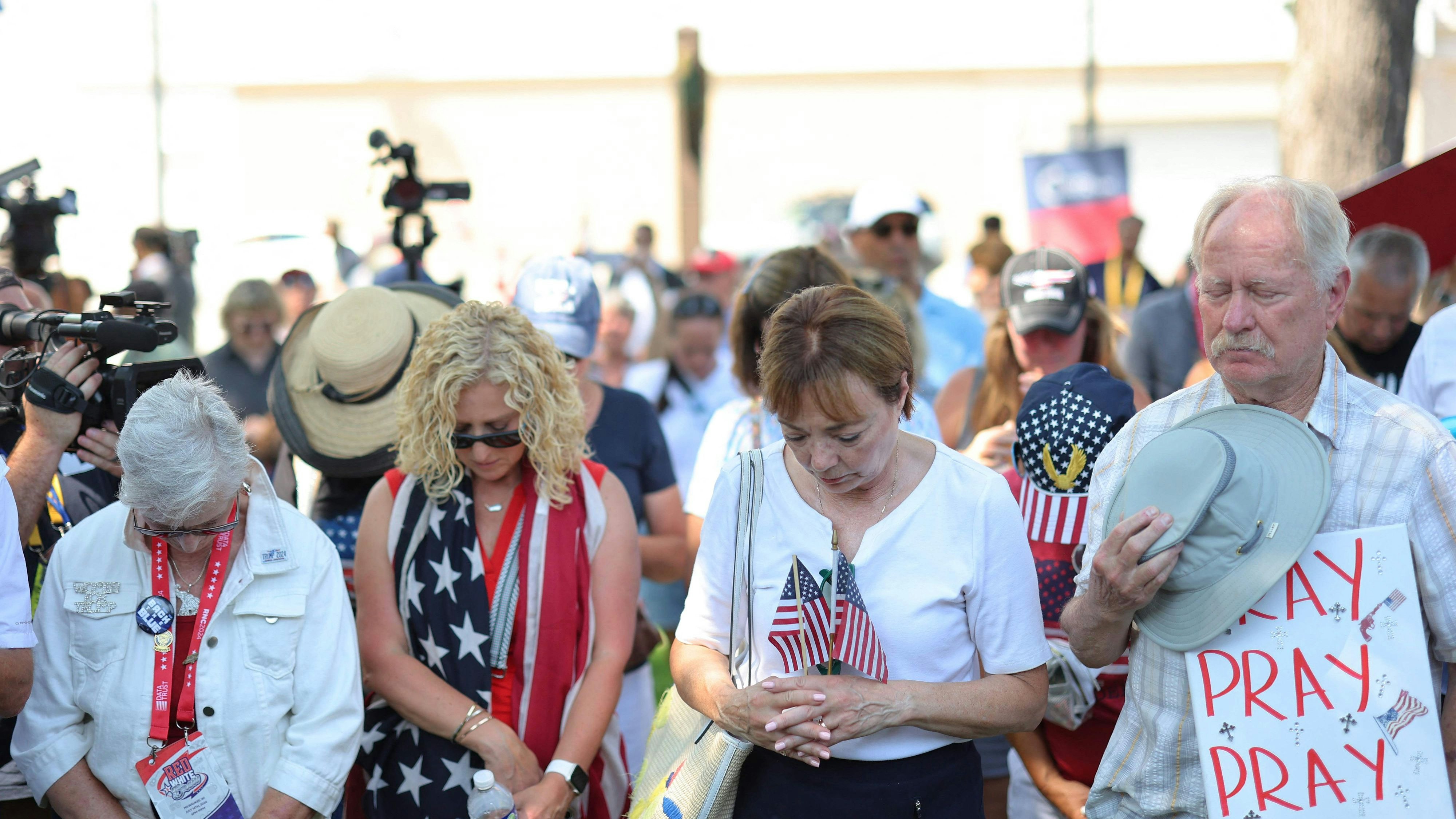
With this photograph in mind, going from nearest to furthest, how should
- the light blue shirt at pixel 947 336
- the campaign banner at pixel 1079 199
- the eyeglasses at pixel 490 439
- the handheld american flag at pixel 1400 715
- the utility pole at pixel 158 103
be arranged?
the handheld american flag at pixel 1400 715
the eyeglasses at pixel 490 439
the light blue shirt at pixel 947 336
the campaign banner at pixel 1079 199
the utility pole at pixel 158 103

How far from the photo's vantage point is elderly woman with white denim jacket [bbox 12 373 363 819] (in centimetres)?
274

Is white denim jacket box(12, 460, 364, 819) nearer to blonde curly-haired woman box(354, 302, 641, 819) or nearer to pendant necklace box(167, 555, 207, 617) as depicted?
pendant necklace box(167, 555, 207, 617)

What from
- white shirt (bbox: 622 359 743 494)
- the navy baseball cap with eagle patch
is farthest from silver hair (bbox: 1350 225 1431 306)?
white shirt (bbox: 622 359 743 494)

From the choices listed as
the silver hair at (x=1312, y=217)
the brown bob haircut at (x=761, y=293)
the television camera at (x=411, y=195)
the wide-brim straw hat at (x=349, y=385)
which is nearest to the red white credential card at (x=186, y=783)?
the wide-brim straw hat at (x=349, y=385)

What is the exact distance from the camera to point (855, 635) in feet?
7.68

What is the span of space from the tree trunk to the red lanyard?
5747 mm

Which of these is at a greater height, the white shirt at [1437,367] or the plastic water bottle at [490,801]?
the white shirt at [1437,367]

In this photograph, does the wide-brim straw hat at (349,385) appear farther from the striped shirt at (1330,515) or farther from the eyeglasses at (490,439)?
the striped shirt at (1330,515)

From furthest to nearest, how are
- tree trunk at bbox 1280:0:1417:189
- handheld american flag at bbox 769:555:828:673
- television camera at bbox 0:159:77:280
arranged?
tree trunk at bbox 1280:0:1417:189 → television camera at bbox 0:159:77:280 → handheld american flag at bbox 769:555:828:673

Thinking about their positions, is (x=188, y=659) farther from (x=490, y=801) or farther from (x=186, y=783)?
(x=490, y=801)

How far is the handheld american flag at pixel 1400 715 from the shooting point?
2.10m

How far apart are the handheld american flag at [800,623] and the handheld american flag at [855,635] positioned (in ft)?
0.09

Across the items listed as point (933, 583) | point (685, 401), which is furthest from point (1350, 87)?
point (933, 583)

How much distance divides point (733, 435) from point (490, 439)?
77 cm
